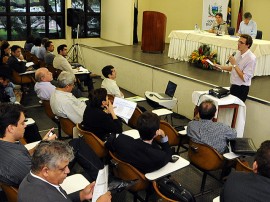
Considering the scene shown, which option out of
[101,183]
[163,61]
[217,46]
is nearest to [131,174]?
[101,183]

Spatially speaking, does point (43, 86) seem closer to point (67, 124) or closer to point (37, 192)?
point (67, 124)

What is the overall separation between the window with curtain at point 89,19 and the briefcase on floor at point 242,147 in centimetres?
854

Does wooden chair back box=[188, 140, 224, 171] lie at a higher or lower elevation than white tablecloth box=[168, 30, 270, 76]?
lower

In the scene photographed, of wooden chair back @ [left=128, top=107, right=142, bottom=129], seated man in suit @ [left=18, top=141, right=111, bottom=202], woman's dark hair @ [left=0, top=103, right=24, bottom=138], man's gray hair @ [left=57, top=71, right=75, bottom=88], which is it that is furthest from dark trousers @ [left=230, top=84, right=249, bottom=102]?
seated man in suit @ [left=18, top=141, right=111, bottom=202]

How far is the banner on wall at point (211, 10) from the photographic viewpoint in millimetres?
9555

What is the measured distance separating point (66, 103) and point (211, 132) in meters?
1.77

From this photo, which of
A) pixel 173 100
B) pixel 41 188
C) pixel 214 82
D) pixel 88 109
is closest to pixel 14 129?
pixel 41 188

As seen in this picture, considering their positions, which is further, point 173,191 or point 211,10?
point 211,10

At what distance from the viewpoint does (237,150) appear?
3299mm

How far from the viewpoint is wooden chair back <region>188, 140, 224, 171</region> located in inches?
132

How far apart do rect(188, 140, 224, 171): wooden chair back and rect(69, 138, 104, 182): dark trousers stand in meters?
0.96

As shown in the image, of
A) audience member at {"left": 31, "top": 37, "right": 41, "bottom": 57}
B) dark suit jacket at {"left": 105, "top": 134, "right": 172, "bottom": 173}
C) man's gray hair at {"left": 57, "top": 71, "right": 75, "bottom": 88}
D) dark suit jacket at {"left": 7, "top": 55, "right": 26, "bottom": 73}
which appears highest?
audience member at {"left": 31, "top": 37, "right": 41, "bottom": 57}

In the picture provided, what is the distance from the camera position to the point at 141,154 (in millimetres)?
2900

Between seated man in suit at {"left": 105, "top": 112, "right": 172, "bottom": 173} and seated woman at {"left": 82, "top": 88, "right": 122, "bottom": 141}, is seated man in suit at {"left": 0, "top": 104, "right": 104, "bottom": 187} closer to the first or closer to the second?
seated man in suit at {"left": 105, "top": 112, "right": 172, "bottom": 173}
